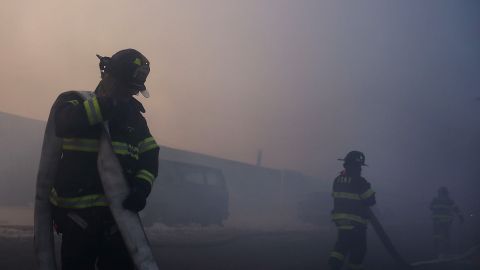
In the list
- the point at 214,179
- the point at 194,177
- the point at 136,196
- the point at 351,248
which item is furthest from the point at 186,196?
the point at 136,196

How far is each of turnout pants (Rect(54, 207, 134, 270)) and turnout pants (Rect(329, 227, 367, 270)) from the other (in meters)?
4.53

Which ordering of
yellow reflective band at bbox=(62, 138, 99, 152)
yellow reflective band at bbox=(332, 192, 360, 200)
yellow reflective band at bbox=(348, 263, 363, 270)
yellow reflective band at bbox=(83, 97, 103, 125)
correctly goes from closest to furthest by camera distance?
yellow reflective band at bbox=(83, 97, 103, 125) → yellow reflective band at bbox=(62, 138, 99, 152) → yellow reflective band at bbox=(348, 263, 363, 270) → yellow reflective band at bbox=(332, 192, 360, 200)

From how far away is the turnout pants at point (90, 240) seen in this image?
2811 millimetres

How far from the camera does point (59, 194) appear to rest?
2945 millimetres

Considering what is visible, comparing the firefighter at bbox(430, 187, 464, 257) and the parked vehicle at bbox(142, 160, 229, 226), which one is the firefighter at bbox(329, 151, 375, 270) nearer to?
the firefighter at bbox(430, 187, 464, 257)

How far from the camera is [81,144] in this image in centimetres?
295

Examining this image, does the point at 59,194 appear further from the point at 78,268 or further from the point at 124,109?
the point at 124,109

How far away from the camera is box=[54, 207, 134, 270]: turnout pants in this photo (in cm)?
281

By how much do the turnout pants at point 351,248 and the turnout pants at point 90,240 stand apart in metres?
4.53

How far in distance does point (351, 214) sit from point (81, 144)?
5.03 metres

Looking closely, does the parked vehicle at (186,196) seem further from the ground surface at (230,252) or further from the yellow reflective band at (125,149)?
the yellow reflective band at (125,149)

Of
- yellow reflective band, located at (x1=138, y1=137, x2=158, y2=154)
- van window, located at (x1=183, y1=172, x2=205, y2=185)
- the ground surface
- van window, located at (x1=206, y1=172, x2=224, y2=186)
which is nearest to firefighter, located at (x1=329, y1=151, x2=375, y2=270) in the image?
the ground surface

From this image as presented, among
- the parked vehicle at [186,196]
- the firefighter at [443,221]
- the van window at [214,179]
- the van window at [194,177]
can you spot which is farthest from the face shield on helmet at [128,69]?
the van window at [214,179]

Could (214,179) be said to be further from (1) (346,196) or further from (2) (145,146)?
(2) (145,146)
